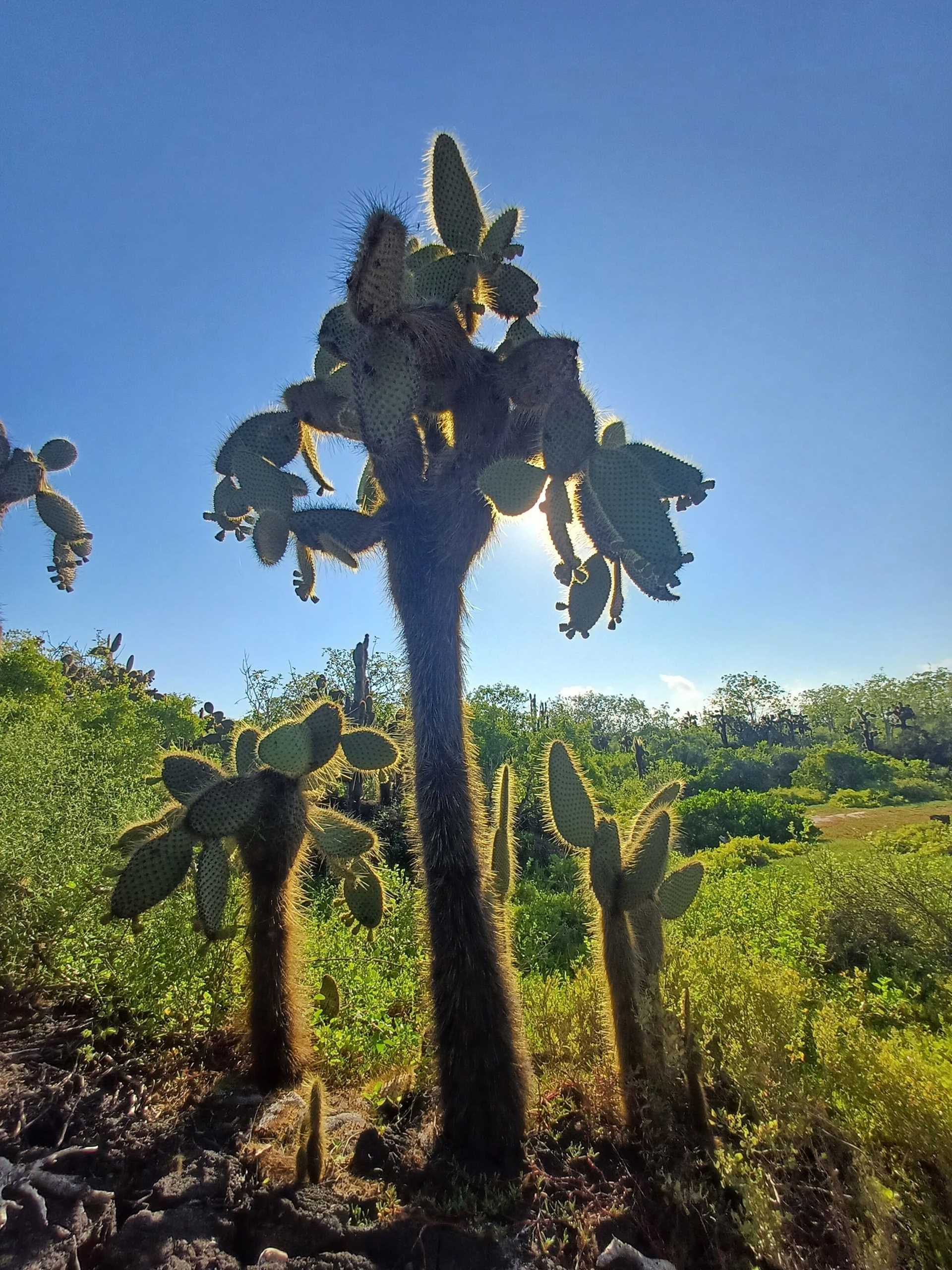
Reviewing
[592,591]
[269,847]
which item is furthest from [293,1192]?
[592,591]

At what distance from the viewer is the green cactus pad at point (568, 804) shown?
112 inches

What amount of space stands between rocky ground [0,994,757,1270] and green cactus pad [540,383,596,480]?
8.66 ft

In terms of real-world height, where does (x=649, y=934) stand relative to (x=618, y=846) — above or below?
below

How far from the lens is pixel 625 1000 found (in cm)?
249

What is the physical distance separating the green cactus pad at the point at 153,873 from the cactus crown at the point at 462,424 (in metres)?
1.47

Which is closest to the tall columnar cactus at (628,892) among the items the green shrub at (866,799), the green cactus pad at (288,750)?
the green cactus pad at (288,750)

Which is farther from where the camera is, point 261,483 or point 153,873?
point 261,483

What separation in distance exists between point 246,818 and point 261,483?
5.62 feet

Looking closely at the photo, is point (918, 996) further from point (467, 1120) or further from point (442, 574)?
point (442, 574)

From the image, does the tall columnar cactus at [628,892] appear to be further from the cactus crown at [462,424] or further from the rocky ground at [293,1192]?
the cactus crown at [462,424]

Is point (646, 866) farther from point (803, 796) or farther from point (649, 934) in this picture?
point (803, 796)

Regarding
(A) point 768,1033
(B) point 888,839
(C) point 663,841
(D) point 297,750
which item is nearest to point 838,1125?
(A) point 768,1033

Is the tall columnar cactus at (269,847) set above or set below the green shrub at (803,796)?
below

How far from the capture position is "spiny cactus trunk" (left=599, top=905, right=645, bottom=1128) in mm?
2391
